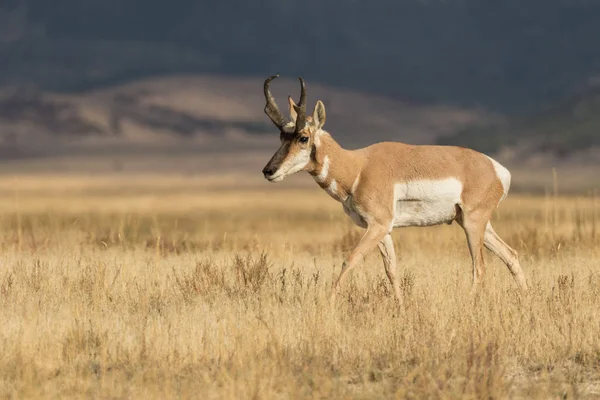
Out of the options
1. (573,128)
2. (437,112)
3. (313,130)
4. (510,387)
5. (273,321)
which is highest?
(437,112)

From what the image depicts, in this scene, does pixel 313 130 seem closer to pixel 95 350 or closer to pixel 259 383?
pixel 95 350

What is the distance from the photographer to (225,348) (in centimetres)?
825

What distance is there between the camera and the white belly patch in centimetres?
1101

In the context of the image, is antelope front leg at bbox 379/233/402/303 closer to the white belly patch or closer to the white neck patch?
the white belly patch

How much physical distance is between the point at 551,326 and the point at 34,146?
507ft

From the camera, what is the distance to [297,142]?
10.9 m

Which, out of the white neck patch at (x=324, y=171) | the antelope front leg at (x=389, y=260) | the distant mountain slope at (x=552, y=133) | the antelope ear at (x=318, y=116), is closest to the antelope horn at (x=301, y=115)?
the antelope ear at (x=318, y=116)

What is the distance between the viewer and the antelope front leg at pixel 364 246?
1050 cm

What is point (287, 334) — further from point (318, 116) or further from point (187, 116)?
point (187, 116)

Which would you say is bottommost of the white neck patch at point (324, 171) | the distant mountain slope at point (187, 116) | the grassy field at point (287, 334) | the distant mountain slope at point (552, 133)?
the grassy field at point (287, 334)

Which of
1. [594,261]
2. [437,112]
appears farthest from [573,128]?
[594,261]

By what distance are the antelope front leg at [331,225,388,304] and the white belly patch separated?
336 mm

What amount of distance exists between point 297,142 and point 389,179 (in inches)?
39.0

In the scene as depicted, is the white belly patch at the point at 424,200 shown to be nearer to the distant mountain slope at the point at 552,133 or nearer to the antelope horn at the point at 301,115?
the antelope horn at the point at 301,115
